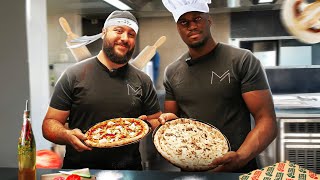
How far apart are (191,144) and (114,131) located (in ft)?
1.85

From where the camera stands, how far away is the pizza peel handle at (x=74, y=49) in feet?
7.79

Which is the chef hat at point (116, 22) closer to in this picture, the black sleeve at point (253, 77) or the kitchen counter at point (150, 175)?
the black sleeve at point (253, 77)

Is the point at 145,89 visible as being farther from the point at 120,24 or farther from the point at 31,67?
the point at 31,67

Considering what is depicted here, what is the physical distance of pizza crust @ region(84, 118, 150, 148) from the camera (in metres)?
2.34

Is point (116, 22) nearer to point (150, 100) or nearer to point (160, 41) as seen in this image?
point (160, 41)

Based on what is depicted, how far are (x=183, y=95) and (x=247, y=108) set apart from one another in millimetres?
446

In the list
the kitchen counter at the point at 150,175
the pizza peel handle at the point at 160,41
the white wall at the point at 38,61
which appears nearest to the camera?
the kitchen counter at the point at 150,175

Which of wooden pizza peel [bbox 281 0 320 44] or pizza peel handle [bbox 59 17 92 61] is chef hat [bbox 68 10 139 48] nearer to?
pizza peel handle [bbox 59 17 92 61]

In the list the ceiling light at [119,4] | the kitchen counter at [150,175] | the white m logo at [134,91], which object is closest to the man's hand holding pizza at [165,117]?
the white m logo at [134,91]

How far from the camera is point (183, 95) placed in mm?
2293

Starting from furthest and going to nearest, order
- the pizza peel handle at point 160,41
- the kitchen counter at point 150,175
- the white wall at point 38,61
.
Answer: the white wall at point 38,61
the pizza peel handle at point 160,41
the kitchen counter at point 150,175

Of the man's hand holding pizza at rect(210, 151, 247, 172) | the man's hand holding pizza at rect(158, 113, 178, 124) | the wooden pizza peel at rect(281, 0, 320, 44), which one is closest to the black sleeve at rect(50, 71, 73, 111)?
the man's hand holding pizza at rect(158, 113, 178, 124)

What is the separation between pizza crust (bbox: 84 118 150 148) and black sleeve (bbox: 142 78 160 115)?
0.32 ft

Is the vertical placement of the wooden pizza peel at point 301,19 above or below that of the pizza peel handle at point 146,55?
above
